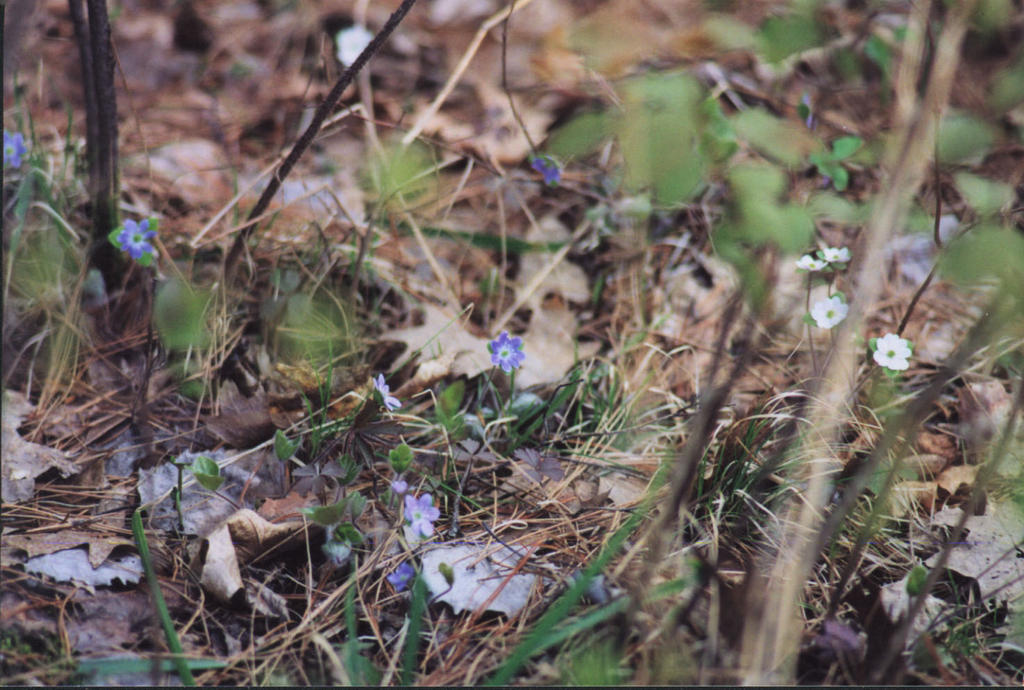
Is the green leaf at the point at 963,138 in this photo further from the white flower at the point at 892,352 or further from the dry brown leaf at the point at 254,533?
the dry brown leaf at the point at 254,533

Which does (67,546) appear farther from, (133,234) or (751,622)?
(751,622)

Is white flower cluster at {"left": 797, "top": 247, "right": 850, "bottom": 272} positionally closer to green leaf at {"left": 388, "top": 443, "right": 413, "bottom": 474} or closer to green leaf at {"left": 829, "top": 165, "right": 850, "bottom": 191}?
green leaf at {"left": 829, "top": 165, "right": 850, "bottom": 191}

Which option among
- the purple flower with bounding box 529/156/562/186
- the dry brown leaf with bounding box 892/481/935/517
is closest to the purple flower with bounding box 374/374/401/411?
the purple flower with bounding box 529/156/562/186

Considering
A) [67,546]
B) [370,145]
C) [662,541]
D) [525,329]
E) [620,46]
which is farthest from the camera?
[370,145]

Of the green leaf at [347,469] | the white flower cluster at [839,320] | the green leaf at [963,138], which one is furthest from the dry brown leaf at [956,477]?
the green leaf at [347,469]

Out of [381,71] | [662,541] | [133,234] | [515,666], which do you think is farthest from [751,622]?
[381,71]

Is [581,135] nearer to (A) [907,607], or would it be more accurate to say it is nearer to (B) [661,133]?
(B) [661,133]
